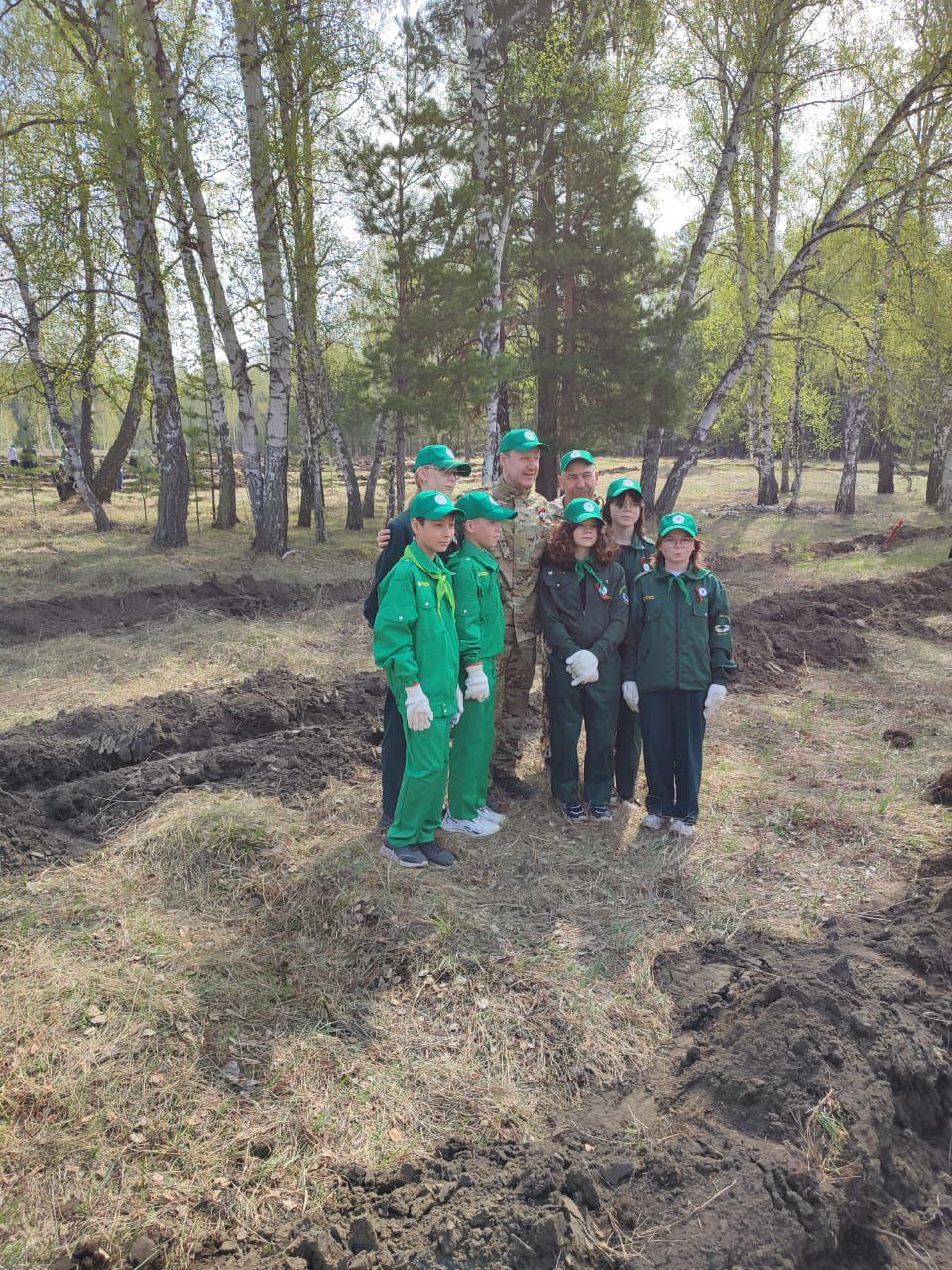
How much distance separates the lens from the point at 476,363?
1332 cm

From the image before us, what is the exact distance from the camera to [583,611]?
4.52 metres

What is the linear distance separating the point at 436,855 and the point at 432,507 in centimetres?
178

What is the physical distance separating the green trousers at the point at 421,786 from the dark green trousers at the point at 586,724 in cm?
92

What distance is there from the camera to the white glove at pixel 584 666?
432 centimetres

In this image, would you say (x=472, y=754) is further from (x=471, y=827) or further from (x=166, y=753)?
(x=166, y=753)

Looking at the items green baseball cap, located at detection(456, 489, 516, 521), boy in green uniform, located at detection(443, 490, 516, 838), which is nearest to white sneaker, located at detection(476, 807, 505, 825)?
boy in green uniform, located at detection(443, 490, 516, 838)

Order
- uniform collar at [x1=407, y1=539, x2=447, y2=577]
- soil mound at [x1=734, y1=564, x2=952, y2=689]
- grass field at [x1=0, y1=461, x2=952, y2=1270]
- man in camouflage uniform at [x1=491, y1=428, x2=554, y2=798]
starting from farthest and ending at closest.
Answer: soil mound at [x1=734, y1=564, x2=952, y2=689], man in camouflage uniform at [x1=491, y1=428, x2=554, y2=798], uniform collar at [x1=407, y1=539, x2=447, y2=577], grass field at [x1=0, y1=461, x2=952, y2=1270]

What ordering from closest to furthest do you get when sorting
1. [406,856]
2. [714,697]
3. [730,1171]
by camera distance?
[730,1171] < [406,856] < [714,697]

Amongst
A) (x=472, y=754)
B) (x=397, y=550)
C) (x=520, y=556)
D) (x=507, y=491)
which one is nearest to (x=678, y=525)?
(x=520, y=556)

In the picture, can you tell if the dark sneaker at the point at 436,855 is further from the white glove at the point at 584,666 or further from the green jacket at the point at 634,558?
the green jacket at the point at 634,558

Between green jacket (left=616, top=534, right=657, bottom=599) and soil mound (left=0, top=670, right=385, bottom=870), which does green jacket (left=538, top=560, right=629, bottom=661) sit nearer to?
green jacket (left=616, top=534, right=657, bottom=599)

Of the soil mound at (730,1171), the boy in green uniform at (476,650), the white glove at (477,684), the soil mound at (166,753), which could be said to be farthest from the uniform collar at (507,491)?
the soil mound at (730,1171)

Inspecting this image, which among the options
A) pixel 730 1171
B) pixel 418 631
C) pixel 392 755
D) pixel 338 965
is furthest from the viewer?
pixel 392 755

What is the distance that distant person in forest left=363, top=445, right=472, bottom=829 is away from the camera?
4.18 meters
